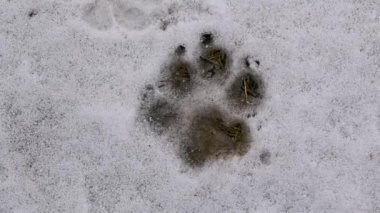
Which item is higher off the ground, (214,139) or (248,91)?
(248,91)

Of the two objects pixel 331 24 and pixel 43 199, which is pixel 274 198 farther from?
pixel 43 199

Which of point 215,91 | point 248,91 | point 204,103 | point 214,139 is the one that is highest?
point 248,91

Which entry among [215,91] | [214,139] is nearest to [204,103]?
[215,91]

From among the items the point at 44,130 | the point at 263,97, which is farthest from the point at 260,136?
the point at 44,130

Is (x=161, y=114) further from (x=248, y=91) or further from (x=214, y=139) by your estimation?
(x=248, y=91)

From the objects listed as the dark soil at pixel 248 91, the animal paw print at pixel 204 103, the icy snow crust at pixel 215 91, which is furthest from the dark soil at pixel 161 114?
the dark soil at pixel 248 91

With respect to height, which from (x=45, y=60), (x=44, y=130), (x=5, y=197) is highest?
(x=45, y=60)
